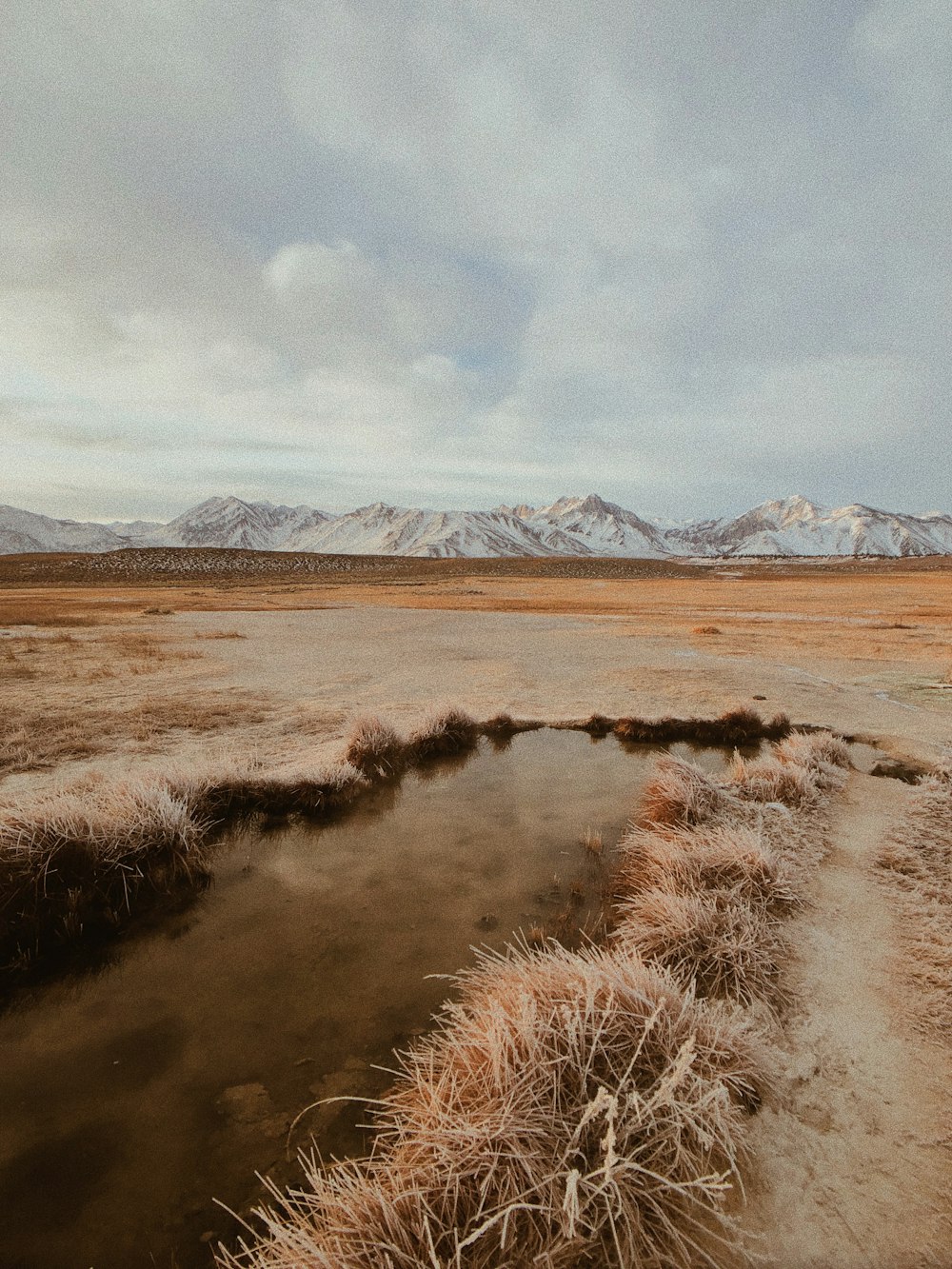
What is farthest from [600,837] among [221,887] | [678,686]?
[678,686]

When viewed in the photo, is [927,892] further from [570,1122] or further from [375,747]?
[375,747]

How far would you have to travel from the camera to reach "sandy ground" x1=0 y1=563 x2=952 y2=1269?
2.86m

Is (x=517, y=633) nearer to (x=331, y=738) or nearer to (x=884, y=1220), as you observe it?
(x=331, y=738)

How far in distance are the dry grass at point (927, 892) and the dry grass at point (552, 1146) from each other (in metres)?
1.72

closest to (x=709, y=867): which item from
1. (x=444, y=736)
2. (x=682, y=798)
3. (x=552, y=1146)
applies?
(x=682, y=798)

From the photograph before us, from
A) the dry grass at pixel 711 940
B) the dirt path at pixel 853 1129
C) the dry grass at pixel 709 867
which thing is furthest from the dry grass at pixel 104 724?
the dirt path at pixel 853 1129

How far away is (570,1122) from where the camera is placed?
2732 mm

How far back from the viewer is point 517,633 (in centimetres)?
2719

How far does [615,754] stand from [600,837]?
3.52 m

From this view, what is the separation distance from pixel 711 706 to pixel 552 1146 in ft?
37.1

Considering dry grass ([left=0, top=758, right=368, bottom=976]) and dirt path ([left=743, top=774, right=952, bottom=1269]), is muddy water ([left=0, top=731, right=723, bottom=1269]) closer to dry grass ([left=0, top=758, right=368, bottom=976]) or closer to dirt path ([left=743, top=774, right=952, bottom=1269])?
dry grass ([left=0, top=758, right=368, bottom=976])

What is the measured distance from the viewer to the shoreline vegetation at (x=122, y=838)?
4.87m

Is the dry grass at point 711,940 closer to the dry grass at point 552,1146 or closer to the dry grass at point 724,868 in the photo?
the dry grass at point 724,868

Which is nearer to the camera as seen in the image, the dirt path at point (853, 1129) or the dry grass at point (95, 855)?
the dirt path at point (853, 1129)
